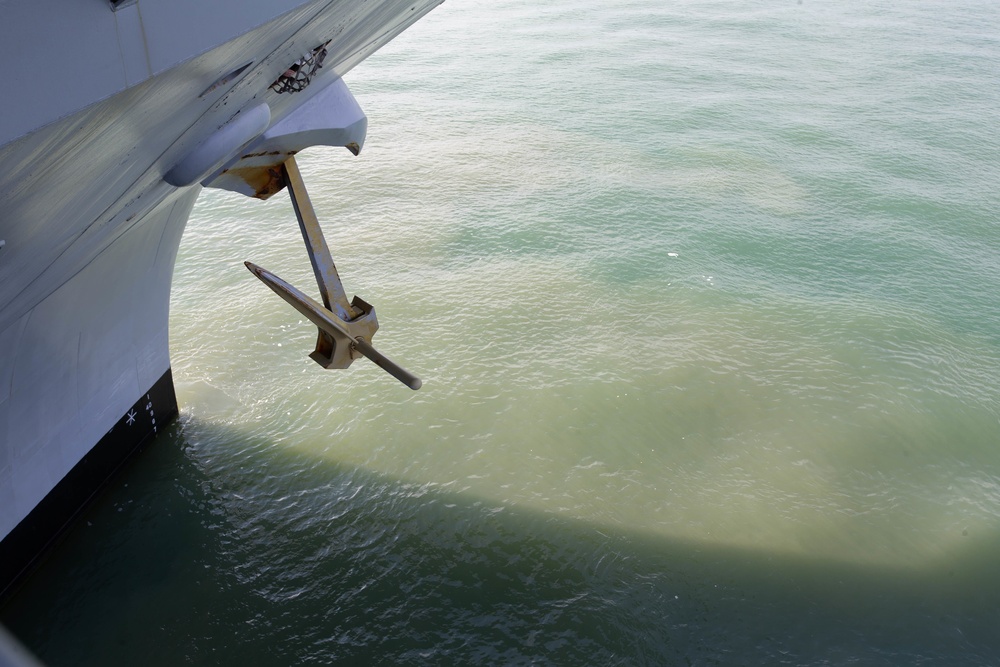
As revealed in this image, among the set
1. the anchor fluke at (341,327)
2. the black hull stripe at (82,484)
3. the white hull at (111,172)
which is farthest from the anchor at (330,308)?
the black hull stripe at (82,484)

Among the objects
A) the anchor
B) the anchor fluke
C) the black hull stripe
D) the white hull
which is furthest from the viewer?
the black hull stripe

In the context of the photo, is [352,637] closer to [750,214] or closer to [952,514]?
[952,514]

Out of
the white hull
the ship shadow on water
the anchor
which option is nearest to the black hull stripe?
the white hull

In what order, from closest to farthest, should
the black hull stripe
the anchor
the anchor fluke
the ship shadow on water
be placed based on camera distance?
the anchor fluke, the anchor, the ship shadow on water, the black hull stripe

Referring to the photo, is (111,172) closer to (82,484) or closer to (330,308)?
(330,308)

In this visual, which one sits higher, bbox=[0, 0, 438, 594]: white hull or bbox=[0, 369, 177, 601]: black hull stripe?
bbox=[0, 0, 438, 594]: white hull

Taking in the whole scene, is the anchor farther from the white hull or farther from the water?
the water
